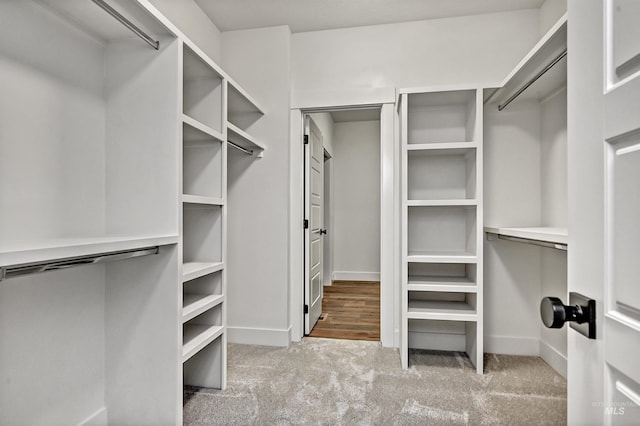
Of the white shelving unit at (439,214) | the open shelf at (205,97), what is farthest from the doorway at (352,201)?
the open shelf at (205,97)

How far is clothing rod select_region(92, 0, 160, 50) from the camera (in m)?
1.29

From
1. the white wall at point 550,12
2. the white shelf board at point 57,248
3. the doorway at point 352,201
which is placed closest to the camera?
the white shelf board at point 57,248

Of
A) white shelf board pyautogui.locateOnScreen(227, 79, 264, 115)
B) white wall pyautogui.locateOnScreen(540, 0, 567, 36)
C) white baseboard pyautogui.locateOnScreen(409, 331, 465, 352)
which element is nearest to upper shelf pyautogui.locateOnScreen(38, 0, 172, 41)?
white shelf board pyautogui.locateOnScreen(227, 79, 264, 115)

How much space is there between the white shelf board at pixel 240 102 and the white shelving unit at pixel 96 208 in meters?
0.39

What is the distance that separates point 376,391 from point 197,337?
1075mm

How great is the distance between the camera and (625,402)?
1.60ft

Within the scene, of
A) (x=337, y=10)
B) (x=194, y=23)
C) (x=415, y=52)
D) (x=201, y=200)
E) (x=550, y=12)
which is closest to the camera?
(x=201, y=200)

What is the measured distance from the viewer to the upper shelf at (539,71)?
1538mm

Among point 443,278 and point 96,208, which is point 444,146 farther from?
point 96,208

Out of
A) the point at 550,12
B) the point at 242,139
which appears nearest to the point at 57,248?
the point at 242,139

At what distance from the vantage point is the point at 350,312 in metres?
3.83

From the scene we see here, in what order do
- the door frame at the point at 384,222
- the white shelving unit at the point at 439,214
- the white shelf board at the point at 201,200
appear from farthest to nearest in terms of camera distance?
the door frame at the point at 384,222, the white shelving unit at the point at 439,214, the white shelf board at the point at 201,200

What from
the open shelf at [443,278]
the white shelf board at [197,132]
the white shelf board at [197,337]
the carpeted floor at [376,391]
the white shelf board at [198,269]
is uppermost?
the white shelf board at [197,132]

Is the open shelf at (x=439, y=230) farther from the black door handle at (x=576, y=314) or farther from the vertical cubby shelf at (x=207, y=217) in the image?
the black door handle at (x=576, y=314)
